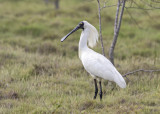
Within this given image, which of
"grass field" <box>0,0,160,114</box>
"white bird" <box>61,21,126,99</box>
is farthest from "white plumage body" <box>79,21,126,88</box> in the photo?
"grass field" <box>0,0,160,114</box>

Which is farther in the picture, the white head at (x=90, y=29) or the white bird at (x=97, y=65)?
the white head at (x=90, y=29)

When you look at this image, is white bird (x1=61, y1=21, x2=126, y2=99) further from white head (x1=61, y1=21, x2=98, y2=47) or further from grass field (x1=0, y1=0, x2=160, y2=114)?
grass field (x1=0, y1=0, x2=160, y2=114)

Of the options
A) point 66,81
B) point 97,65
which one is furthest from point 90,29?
point 66,81

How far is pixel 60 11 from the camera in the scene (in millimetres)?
19531

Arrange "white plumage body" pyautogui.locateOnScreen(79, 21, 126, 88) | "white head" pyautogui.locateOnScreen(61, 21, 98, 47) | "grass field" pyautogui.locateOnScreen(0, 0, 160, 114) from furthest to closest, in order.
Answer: "white head" pyautogui.locateOnScreen(61, 21, 98, 47)
"white plumage body" pyautogui.locateOnScreen(79, 21, 126, 88)
"grass field" pyautogui.locateOnScreen(0, 0, 160, 114)

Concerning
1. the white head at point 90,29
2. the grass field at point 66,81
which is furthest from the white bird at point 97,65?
the grass field at point 66,81

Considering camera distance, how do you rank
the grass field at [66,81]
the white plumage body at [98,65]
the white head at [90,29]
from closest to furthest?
→ the grass field at [66,81] < the white plumage body at [98,65] < the white head at [90,29]

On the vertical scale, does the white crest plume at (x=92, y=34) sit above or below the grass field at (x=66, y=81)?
above

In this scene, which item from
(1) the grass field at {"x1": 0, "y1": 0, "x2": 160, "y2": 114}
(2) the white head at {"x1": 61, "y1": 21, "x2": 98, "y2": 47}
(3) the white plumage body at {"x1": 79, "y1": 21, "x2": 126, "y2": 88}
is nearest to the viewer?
(1) the grass field at {"x1": 0, "y1": 0, "x2": 160, "y2": 114}

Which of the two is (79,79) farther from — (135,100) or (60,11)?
(60,11)

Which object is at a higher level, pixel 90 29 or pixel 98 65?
pixel 90 29

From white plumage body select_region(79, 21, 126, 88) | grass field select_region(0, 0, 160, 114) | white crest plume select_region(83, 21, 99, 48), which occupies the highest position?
white crest plume select_region(83, 21, 99, 48)

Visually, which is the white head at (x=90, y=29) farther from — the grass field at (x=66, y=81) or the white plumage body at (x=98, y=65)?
the grass field at (x=66, y=81)

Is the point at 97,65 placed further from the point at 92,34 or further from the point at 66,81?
the point at 66,81
